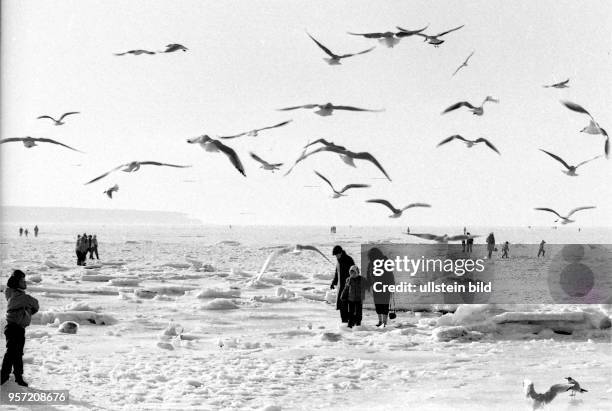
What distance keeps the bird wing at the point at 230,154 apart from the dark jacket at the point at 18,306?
8.13ft

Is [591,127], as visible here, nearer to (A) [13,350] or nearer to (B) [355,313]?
(B) [355,313]

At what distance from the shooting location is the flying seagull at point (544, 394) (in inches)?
244

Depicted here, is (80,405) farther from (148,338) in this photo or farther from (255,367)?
(148,338)

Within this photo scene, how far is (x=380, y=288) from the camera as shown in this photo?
34.4 feet

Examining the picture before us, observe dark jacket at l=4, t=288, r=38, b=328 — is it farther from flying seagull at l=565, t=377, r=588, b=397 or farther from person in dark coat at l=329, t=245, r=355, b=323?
flying seagull at l=565, t=377, r=588, b=397

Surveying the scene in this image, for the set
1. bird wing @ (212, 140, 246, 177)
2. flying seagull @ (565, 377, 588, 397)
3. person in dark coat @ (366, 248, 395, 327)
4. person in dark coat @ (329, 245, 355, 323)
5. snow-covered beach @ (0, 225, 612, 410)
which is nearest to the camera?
flying seagull @ (565, 377, 588, 397)

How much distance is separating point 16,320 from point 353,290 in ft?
16.5

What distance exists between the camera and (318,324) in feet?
34.9

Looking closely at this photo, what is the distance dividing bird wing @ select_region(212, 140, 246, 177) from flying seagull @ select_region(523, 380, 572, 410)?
3.62 meters

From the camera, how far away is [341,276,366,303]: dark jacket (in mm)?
10086

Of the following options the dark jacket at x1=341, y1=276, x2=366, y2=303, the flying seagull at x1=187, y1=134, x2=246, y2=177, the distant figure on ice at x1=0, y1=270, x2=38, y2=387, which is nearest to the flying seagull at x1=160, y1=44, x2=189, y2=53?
the flying seagull at x1=187, y1=134, x2=246, y2=177

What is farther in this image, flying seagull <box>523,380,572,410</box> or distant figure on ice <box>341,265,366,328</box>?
distant figure on ice <box>341,265,366,328</box>

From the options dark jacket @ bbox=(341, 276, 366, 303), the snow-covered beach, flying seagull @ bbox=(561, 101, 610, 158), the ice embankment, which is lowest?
the snow-covered beach

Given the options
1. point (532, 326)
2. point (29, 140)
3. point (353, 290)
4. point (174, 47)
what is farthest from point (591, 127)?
point (29, 140)
